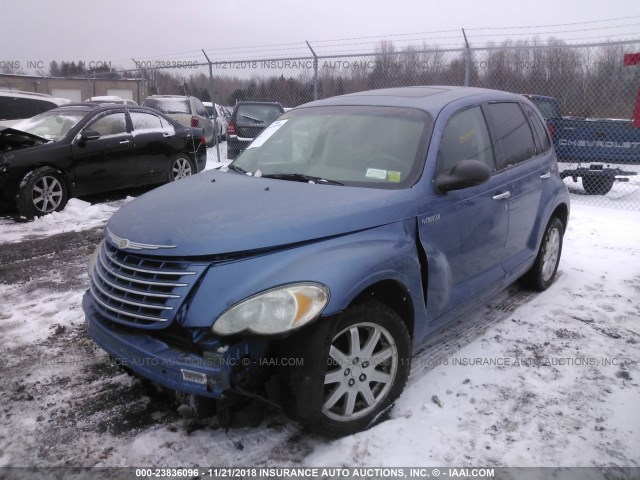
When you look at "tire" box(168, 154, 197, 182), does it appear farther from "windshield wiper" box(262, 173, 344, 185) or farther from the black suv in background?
"windshield wiper" box(262, 173, 344, 185)

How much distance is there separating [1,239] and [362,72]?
26.8 ft

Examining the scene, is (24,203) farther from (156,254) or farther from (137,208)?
(156,254)

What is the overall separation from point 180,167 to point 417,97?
6.58m

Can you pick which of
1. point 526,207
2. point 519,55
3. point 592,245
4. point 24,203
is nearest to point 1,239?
point 24,203

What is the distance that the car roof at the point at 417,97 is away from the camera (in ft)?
11.6

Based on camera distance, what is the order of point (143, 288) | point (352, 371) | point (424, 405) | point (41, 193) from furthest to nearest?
point (41, 193)
point (424, 405)
point (352, 371)
point (143, 288)

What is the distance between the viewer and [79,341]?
3752 millimetres

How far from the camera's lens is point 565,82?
1035 centimetres

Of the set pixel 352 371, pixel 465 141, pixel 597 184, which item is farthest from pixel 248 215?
pixel 597 184

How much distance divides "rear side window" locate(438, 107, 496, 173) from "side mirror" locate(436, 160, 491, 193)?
104mm

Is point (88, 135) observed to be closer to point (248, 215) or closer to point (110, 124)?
point (110, 124)

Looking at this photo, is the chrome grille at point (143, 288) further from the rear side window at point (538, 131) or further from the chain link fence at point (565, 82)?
the chain link fence at point (565, 82)

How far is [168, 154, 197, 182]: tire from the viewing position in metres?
9.20

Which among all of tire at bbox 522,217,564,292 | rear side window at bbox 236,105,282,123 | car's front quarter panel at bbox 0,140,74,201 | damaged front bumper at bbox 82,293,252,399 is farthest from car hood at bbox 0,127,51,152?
tire at bbox 522,217,564,292
